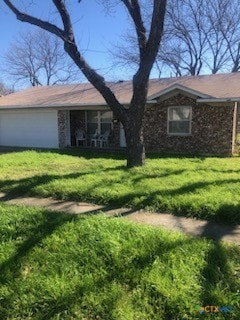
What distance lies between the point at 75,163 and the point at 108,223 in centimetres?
715

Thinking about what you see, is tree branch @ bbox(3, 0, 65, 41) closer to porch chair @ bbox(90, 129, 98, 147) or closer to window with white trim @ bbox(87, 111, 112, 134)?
window with white trim @ bbox(87, 111, 112, 134)

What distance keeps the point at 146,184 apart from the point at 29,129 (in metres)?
13.0

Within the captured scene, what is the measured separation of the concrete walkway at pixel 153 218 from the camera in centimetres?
521

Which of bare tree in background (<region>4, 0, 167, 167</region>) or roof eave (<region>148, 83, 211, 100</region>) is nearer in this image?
bare tree in background (<region>4, 0, 167, 167</region>)

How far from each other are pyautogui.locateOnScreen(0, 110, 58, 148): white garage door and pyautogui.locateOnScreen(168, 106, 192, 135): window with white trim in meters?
6.39

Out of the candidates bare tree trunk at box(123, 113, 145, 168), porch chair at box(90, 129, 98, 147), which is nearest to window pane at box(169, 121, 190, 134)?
porch chair at box(90, 129, 98, 147)

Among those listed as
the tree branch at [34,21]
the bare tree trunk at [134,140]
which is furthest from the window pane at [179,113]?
the tree branch at [34,21]

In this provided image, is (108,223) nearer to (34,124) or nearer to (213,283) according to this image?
(213,283)

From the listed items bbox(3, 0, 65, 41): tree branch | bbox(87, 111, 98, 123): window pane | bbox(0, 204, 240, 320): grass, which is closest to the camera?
bbox(0, 204, 240, 320): grass

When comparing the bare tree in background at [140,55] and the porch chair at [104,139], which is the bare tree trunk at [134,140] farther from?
the porch chair at [104,139]

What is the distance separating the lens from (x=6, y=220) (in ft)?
18.3

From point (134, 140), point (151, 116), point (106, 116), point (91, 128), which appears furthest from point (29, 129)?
point (134, 140)

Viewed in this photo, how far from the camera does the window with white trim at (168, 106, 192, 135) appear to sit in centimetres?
1511

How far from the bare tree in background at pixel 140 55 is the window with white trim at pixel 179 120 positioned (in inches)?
201
